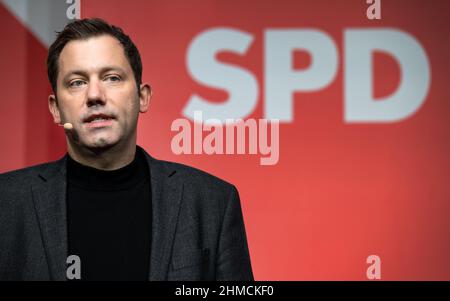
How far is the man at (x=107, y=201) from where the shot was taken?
1.53 metres

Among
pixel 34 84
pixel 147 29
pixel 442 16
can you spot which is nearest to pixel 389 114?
pixel 442 16

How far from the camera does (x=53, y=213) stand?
1.54m

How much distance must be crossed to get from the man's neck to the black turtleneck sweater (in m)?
0.01

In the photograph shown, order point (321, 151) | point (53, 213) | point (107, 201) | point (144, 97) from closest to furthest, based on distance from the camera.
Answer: point (53, 213) < point (107, 201) < point (144, 97) < point (321, 151)

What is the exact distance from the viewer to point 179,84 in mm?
2594

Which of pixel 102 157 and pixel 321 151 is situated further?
pixel 321 151

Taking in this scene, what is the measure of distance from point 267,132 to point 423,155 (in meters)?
0.66

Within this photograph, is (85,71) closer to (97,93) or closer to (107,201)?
(97,93)

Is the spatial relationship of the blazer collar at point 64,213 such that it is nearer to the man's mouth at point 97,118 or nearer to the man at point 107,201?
the man at point 107,201

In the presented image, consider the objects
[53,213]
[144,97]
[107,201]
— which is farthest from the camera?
[144,97]

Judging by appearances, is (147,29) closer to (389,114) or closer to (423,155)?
(389,114)

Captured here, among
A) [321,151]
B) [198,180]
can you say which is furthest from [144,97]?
[321,151]

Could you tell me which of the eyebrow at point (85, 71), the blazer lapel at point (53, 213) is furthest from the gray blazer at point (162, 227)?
the eyebrow at point (85, 71)

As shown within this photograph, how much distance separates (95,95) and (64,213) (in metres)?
0.30
